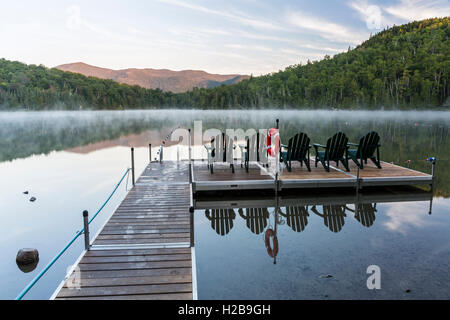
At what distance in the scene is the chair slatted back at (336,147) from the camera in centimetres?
956

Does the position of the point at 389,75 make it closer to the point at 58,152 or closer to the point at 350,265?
the point at 58,152

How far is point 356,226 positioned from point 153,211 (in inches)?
168

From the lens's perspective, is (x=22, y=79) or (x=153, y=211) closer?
(x=153, y=211)

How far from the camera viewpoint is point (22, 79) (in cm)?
10506

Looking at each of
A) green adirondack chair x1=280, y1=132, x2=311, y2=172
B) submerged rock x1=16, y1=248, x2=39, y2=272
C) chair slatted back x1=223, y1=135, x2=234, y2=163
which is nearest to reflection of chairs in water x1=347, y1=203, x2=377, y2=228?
green adirondack chair x1=280, y1=132, x2=311, y2=172

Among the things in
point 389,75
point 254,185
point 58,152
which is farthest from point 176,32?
point 254,185

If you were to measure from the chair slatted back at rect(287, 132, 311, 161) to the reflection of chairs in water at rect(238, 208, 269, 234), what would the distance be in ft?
7.00

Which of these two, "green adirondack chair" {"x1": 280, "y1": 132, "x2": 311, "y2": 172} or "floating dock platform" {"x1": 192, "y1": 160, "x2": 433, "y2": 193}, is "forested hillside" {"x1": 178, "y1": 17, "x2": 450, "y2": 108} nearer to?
"floating dock platform" {"x1": 192, "y1": 160, "x2": 433, "y2": 193}

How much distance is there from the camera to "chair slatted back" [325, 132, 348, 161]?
9.56 metres

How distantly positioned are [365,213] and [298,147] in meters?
2.57

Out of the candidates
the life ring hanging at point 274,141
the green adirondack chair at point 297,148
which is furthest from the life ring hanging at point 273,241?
the green adirondack chair at point 297,148

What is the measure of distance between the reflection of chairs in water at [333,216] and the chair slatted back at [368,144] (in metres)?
2.27

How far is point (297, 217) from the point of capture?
7.72m
